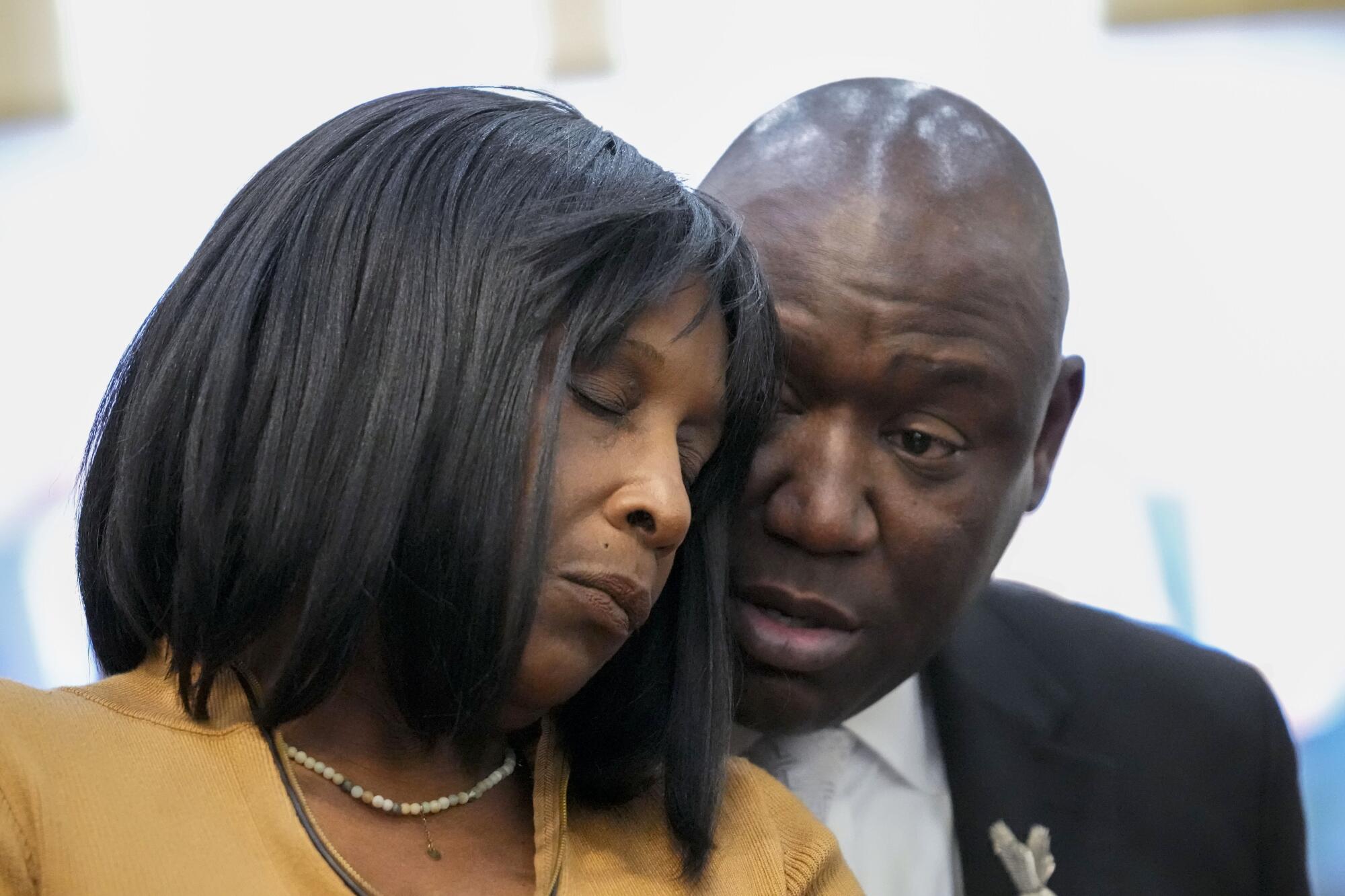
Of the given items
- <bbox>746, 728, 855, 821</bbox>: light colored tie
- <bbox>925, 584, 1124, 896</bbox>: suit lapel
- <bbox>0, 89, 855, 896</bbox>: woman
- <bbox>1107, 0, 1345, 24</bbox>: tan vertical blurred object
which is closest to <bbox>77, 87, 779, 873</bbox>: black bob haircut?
<bbox>0, 89, 855, 896</bbox>: woman

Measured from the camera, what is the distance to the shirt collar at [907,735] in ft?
6.24

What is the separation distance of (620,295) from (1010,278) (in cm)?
61

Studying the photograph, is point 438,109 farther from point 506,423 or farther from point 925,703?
point 925,703

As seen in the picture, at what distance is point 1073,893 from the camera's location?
185 cm

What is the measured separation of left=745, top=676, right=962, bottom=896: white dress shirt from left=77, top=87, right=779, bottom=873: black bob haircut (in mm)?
522

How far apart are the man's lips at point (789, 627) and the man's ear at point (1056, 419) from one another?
1.18 ft

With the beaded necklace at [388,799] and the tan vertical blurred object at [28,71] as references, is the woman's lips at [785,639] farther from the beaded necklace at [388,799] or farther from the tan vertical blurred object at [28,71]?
the tan vertical blurred object at [28,71]

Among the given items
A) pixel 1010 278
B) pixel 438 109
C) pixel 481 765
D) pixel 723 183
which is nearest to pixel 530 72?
pixel 723 183

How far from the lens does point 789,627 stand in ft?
5.43

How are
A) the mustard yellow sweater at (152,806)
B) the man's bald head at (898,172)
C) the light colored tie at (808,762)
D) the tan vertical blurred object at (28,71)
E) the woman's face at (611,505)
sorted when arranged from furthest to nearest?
the tan vertical blurred object at (28,71), the light colored tie at (808,762), the man's bald head at (898,172), the woman's face at (611,505), the mustard yellow sweater at (152,806)

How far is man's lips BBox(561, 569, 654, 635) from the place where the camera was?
3.95ft

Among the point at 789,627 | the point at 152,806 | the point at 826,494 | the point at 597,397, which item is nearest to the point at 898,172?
the point at 826,494

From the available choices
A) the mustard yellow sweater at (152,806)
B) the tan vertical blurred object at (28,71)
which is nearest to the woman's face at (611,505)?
the mustard yellow sweater at (152,806)

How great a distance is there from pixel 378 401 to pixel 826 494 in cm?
57
